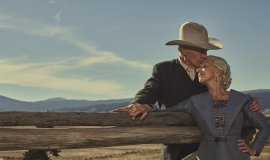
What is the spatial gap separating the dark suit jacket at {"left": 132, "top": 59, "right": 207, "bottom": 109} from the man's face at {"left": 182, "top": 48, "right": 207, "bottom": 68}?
0.13 metres

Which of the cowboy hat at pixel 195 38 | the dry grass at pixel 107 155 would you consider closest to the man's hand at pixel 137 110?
the cowboy hat at pixel 195 38

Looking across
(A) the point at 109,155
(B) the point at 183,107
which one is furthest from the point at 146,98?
(A) the point at 109,155

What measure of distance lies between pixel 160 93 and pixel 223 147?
870 mm

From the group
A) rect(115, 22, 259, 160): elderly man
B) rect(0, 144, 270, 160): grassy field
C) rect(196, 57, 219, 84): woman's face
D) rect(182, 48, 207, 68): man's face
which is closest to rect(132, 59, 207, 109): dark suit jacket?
rect(115, 22, 259, 160): elderly man

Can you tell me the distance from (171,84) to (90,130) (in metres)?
0.99

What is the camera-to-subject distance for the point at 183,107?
4.36 meters

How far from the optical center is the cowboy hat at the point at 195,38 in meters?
4.45

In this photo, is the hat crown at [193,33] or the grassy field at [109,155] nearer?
the hat crown at [193,33]

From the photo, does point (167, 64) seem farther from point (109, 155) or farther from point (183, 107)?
point (109, 155)

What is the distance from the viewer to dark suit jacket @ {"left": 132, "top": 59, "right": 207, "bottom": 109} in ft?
15.0

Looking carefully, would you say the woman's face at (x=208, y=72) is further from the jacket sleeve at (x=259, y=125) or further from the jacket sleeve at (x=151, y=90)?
the jacket sleeve at (x=151, y=90)

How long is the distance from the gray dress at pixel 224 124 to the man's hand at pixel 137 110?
1.39ft

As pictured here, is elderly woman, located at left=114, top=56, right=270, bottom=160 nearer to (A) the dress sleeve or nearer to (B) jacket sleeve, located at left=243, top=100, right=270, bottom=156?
(B) jacket sleeve, located at left=243, top=100, right=270, bottom=156

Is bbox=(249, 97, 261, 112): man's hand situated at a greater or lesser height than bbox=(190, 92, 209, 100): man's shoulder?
lesser
